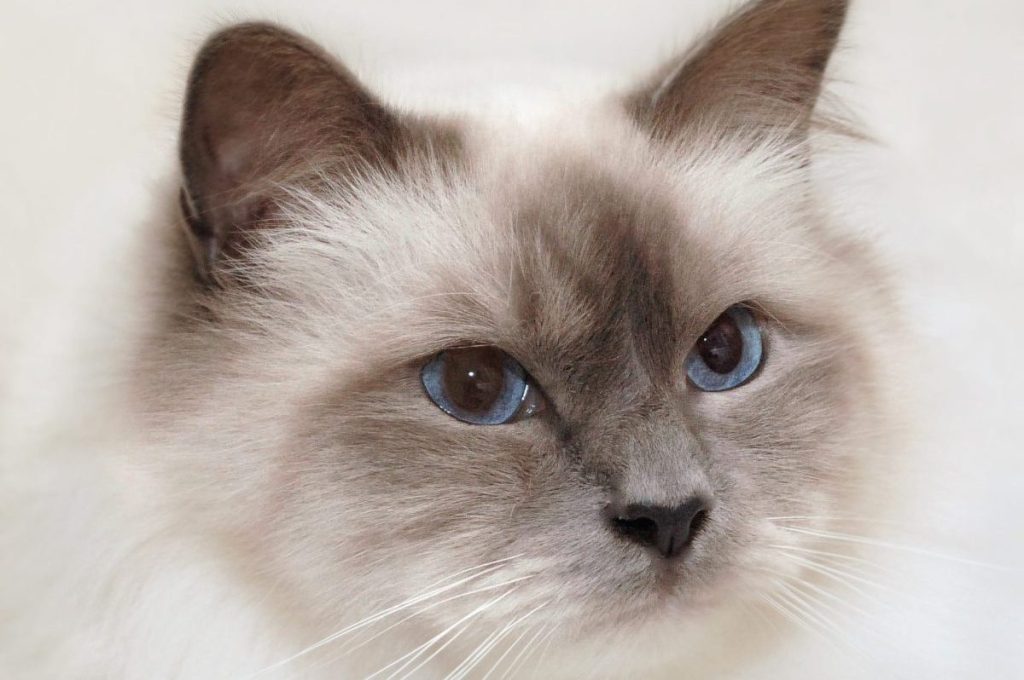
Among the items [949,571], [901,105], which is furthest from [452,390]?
[901,105]

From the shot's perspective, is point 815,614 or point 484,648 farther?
point 815,614

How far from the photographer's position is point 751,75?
1.37 metres

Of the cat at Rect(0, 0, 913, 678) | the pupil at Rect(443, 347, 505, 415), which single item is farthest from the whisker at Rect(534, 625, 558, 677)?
the pupil at Rect(443, 347, 505, 415)

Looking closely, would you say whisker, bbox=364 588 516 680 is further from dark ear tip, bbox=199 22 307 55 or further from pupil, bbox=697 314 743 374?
dark ear tip, bbox=199 22 307 55

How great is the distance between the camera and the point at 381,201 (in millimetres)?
1291

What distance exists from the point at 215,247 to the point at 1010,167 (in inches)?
58.3

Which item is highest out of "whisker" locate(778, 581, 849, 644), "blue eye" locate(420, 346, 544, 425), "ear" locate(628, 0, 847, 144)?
"ear" locate(628, 0, 847, 144)

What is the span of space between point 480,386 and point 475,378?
0.01m

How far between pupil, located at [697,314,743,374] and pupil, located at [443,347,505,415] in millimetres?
254

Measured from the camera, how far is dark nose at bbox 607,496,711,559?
108 centimetres

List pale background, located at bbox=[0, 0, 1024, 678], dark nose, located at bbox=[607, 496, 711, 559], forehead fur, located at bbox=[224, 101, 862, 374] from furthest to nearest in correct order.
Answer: pale background, located at bbox=[0, 0, 1024, 678]
forehead fur, located at bbox=[224, 101, 862, 374]
dark nose, located at bbox=[607, 496, 711, 559]

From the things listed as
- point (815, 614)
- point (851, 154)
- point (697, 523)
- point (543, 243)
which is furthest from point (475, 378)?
point (851, 154)

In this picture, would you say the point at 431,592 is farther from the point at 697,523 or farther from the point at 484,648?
the point at 697,523

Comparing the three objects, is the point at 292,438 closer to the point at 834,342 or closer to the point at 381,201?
the point at 381,201
